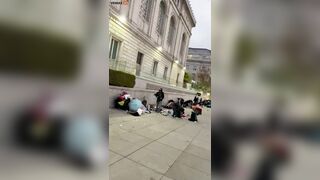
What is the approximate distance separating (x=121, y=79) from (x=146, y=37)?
1110 centimetres

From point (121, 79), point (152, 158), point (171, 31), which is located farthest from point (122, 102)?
point (171, 31)

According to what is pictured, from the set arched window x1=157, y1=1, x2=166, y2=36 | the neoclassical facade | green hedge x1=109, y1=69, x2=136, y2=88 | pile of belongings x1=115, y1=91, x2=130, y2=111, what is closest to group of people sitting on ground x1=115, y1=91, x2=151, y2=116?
pile of belongings x1=115, y1=91, x2=130, y2=111

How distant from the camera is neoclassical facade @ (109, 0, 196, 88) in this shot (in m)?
15.6

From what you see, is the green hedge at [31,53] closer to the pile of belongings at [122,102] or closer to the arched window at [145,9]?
the pile of belongings at [122,102]

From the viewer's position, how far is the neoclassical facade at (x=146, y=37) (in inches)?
616

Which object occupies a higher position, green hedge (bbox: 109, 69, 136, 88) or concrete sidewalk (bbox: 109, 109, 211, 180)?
green hedge (bbox: 109, 69, 136, 88)

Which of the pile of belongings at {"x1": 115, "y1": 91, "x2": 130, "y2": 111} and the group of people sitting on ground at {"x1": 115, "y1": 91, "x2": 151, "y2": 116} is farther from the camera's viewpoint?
the pile of belongings at {"x1": 115, "y1": 91, "x2": 130, "y2": 111}

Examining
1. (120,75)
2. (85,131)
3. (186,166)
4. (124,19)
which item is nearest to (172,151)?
(186,166)

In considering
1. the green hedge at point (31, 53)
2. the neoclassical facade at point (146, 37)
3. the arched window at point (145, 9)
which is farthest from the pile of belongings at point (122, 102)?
the arched window at point (145, 9)

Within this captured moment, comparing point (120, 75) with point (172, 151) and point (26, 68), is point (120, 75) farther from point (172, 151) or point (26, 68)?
point (26, 68)

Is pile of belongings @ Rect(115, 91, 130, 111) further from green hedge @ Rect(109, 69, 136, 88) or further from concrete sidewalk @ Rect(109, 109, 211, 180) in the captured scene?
concrete sidewalk @ Rect(109, 109, 211, 180)

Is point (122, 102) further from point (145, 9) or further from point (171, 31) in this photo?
point (171, 31)

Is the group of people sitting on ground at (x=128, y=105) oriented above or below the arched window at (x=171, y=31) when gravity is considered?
below

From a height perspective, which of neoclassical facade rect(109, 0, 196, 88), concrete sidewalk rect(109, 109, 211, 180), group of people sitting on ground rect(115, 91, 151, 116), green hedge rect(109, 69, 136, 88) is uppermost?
neoclassical facade rect(109, 0, 196, 88)
